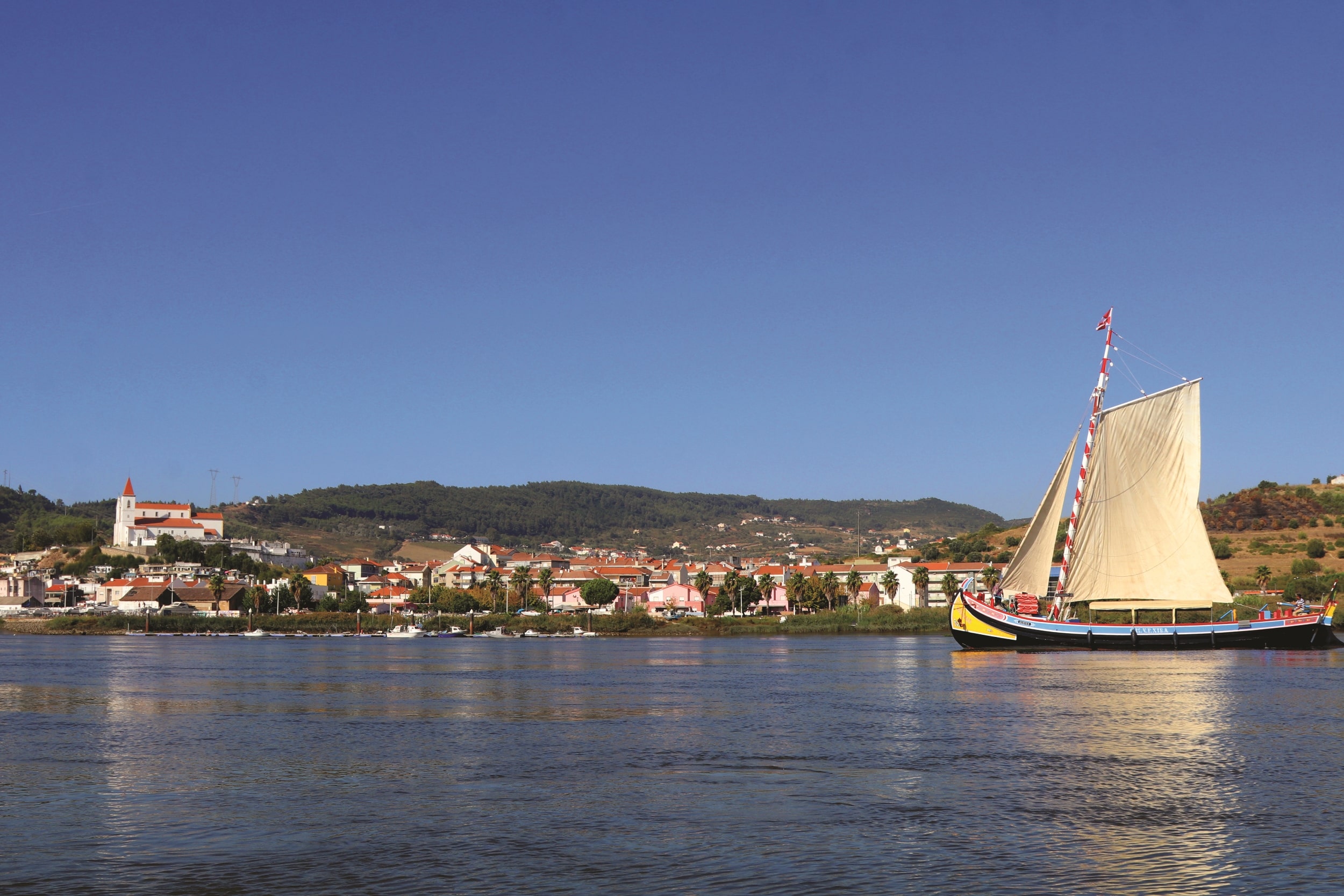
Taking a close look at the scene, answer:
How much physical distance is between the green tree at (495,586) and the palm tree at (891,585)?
176ft

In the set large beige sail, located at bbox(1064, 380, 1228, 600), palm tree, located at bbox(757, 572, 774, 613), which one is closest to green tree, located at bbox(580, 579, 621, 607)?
palm tree, located at bbox(757, 572, 774, 613)

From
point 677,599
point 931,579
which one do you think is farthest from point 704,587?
point 931,579

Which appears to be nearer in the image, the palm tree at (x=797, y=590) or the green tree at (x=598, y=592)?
the palm tree at (x=797, y=590)

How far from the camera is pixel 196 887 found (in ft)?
56.7

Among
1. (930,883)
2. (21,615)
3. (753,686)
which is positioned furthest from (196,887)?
(21,615)

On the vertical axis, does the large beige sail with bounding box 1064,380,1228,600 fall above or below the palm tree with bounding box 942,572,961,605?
above

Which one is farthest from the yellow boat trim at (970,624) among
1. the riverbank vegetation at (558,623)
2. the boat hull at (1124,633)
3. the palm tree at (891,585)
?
the palm tree at (891,585)

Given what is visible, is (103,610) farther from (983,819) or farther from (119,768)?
(983,819)

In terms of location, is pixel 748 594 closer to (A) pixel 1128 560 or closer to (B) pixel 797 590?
(B) pixel 797 590

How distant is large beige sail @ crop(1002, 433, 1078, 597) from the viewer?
3221 inches

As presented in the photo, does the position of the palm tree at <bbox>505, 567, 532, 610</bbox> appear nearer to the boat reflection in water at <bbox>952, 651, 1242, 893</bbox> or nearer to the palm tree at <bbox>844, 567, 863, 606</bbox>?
the palm tree at <bbox>844, 567, 863, 606</bbox>

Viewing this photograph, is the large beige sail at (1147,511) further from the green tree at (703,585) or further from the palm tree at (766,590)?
the green tree at (703,585)

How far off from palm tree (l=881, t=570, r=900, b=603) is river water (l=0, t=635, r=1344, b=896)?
119 meters

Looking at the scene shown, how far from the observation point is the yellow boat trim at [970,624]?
8512 cm
